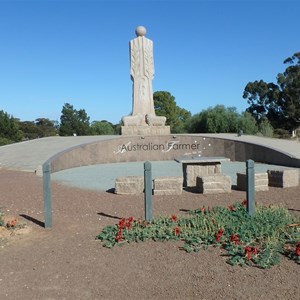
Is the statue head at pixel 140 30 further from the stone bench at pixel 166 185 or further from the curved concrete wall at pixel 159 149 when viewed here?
the stone bench at pixel 166 185

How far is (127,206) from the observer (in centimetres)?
714

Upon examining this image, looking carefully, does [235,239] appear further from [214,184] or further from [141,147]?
[141,147]

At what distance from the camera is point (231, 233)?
4.96 m

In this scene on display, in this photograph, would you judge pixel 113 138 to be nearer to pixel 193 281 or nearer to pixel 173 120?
pixel 193 281

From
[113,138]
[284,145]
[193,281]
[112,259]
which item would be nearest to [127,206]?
[112,259]

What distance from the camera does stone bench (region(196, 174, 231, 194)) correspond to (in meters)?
8.19

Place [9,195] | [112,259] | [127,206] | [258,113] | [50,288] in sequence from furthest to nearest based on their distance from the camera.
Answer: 1. [258,113]
2. [9,195]
3. [127,206]
4. [112,259]
5. [50,288]

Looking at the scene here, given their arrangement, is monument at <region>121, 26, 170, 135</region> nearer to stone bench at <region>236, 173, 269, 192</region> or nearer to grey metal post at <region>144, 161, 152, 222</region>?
stone bench at <region>236, 173, 269, 192</region>

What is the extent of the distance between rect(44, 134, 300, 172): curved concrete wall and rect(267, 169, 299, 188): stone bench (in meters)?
6.64

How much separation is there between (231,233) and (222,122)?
24704mm

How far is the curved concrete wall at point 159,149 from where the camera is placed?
52.9 ft

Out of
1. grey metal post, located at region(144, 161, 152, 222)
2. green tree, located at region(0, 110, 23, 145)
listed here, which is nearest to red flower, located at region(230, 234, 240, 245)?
grey metal post, located at region(144, 161, 152, 222)

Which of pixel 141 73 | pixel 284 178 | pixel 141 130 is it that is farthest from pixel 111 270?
pixel 141 73

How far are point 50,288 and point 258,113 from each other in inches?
2105
